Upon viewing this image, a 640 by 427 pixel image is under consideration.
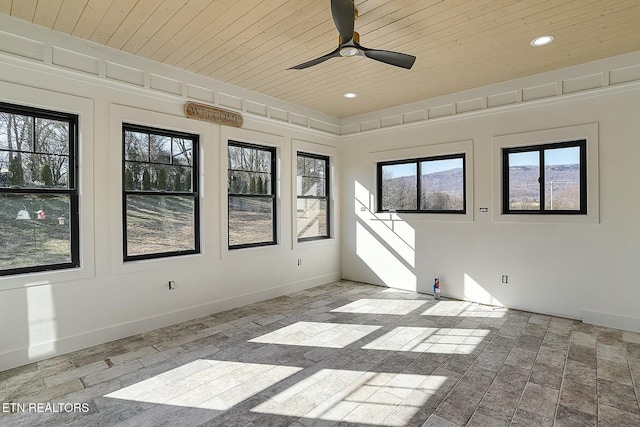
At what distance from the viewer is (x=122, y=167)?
12.3 feet

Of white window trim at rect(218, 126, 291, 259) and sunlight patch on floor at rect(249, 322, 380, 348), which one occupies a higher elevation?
white window trim at rect(218, 126, 291, 259)

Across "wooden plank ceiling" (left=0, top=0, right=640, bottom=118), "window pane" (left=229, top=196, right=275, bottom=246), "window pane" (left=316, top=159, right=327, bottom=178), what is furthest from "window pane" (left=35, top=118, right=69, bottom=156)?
"window pane" (left=316, top=159, right=327, bottom=178)

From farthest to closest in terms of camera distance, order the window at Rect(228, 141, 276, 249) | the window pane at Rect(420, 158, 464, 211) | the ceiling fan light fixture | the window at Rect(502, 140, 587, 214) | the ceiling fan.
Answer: the window pane at Rect(420, 158, 464, 211) < the window at Rect(228, 141, 276, 249) < the window at Rect(502, 140, 587, 214) < the ceiling fan light fixture < the ceiling fan

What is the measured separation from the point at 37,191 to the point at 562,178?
5.92 metres

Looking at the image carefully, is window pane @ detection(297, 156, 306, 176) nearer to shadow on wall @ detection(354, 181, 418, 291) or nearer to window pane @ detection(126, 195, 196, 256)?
shadow on wall @ detection(354, 181, 418, 291)

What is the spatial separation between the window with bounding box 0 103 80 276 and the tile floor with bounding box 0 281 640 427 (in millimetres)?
998

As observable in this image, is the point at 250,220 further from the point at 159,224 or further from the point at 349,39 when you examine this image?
the point at 349,39

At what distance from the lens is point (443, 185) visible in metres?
5.35

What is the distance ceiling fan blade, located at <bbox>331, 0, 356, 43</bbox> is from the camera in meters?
2.43

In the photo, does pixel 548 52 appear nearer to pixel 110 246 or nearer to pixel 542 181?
pixel 542 181

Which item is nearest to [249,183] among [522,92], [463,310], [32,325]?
[32,325]

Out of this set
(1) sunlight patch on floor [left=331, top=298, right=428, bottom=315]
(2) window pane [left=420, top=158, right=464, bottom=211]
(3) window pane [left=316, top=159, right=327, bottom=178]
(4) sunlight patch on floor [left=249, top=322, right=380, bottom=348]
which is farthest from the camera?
(3) window pane [left=316, top=159, right=327, bottom=178]

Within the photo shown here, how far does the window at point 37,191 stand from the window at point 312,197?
3215mm

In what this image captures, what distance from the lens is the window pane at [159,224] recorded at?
3910mm
